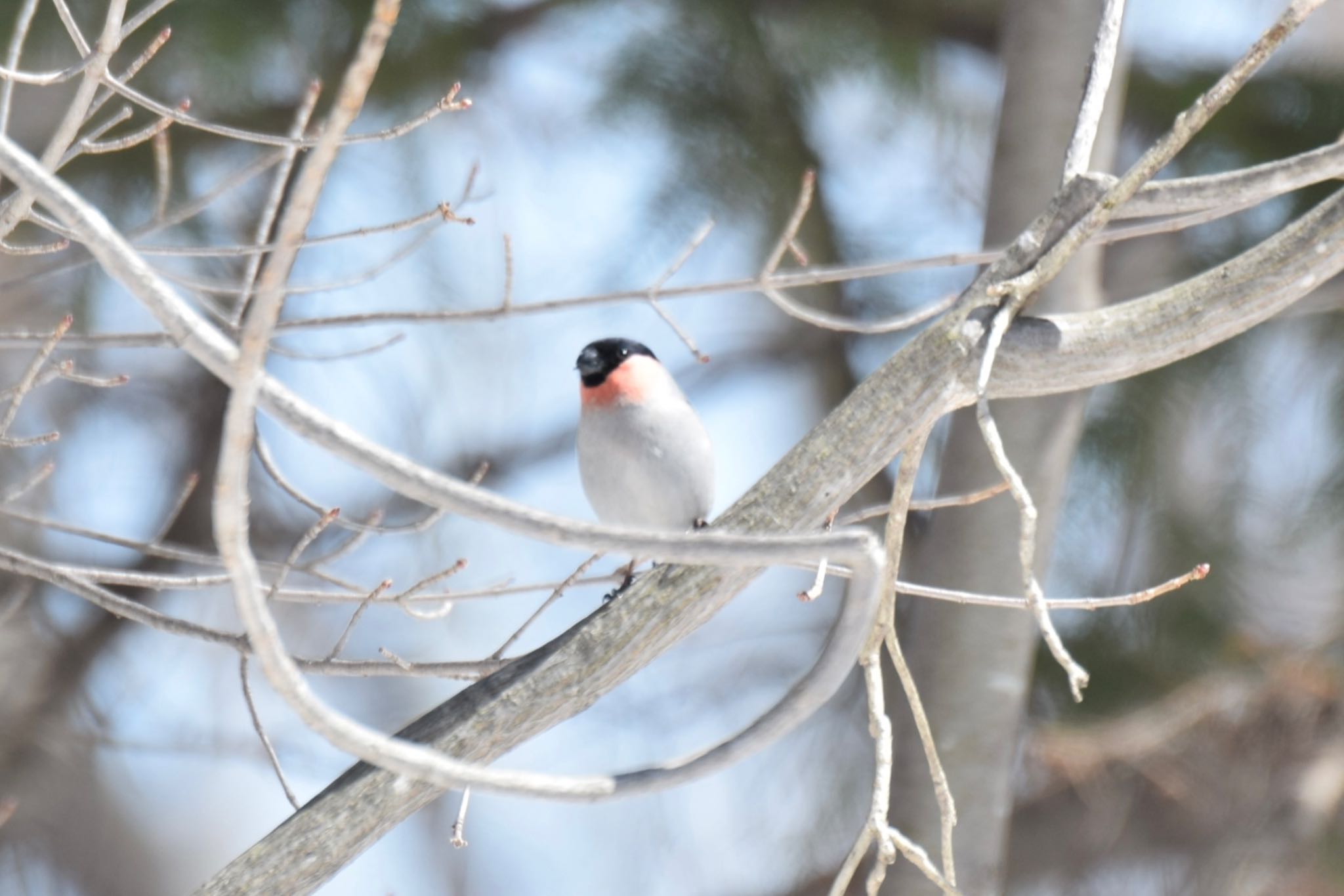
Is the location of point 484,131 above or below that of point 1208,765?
above

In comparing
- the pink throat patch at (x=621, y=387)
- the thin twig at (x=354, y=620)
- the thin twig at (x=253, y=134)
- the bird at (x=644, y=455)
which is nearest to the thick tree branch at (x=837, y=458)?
the thin twig at (x=354, y=620)

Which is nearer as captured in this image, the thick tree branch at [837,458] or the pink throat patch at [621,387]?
the thick tree branch at [837,458]

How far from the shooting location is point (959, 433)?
2666mm

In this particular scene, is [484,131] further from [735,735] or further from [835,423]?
[735,735]

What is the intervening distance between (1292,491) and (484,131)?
2.32 metres

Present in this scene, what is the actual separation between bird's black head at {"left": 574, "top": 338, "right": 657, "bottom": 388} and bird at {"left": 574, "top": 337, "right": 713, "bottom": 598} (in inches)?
2.3

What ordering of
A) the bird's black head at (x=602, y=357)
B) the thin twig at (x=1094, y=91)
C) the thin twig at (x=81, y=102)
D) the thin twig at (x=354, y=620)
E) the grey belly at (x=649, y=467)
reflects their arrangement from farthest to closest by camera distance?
the bird's black head at (x=602, y=357)
the grey belly at (x=649, y=467)
the thin twig at (x=354, y=620)
the thin twig at (x=1094, y=91)
the thin twig at (x=81, y=102)

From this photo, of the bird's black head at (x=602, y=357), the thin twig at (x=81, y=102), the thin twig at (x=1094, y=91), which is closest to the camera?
the thin twig at (x=81, y=102)

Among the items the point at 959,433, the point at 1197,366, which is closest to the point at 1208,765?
the point at 1197,366

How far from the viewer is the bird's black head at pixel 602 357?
2.42m

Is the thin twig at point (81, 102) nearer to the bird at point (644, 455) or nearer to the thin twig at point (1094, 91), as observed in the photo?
the thin twig at point (1094, 91)

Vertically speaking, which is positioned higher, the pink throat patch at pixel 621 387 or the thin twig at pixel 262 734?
the pink throat patch at pixel 621 387

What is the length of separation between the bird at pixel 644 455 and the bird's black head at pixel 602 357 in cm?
6

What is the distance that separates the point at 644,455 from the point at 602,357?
32cm
